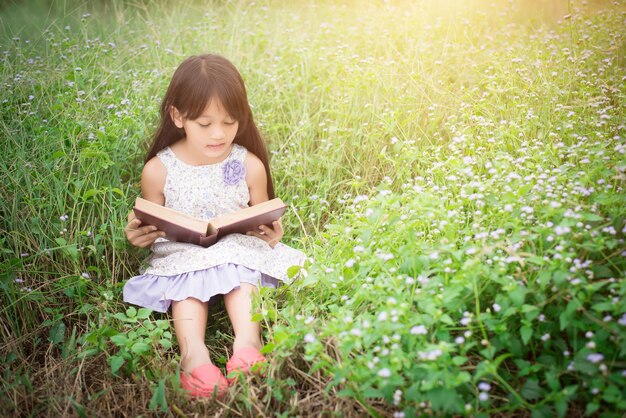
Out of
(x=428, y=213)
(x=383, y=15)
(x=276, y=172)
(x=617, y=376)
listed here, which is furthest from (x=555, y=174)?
(x=383, y=15)

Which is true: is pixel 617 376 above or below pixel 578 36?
below

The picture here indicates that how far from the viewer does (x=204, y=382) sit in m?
2.44

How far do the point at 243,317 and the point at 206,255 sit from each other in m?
0.41

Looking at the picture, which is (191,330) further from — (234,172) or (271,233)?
(234,172)

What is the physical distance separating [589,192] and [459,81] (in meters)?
2.15

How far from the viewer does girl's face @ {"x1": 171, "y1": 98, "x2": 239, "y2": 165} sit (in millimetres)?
2986

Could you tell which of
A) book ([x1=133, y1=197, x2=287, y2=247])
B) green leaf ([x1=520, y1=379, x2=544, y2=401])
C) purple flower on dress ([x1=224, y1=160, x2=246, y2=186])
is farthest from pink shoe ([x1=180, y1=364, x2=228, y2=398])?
green leaf ([x1=520, y1=379, x2=544, y2=401])

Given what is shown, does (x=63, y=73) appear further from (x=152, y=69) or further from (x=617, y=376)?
(x=617, y=376)

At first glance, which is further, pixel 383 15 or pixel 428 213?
pixel 383 15

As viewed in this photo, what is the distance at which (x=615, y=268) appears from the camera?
89.4 inches

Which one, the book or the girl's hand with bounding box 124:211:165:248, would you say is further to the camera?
the girl's hand with bounding box 124:211:165:248

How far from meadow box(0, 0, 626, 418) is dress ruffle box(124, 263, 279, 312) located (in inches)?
6.0

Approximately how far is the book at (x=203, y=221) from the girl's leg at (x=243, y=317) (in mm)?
316

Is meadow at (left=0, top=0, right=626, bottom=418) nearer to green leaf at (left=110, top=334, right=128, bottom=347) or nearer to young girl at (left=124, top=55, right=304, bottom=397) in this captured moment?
green leaf at (left=110, top=334, right=128, bottom=347)
